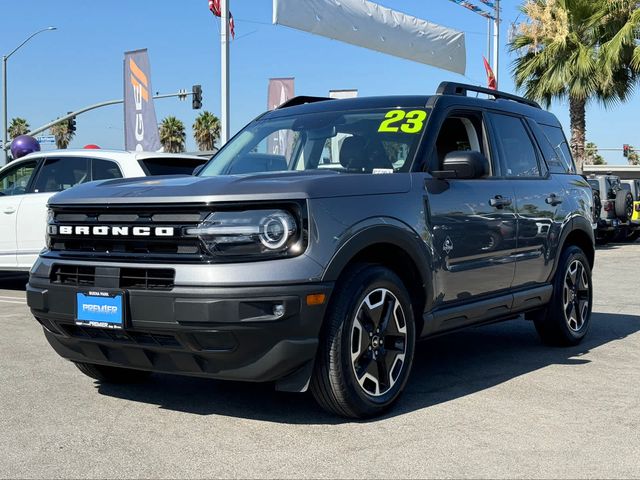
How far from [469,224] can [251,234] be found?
1807mm

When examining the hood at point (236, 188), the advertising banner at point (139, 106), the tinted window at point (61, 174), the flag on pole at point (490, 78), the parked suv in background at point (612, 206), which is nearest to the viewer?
the hood at point (236, 188)

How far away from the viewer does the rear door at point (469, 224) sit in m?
4.99

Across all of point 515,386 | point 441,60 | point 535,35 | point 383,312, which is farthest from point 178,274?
point 535,35

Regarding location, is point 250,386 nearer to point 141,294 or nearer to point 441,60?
point 141,294

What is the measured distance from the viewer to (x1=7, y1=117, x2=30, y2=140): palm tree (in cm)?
7231

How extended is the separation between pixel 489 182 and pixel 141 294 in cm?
264

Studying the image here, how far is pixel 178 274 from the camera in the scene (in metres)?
4.00

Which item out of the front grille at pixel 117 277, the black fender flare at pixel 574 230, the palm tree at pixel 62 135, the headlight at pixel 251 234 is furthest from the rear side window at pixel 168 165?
the palm tree at pixel 62 135

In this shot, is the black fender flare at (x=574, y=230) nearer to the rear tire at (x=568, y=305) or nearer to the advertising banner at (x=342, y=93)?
the rear tire at (x=568, y=305)

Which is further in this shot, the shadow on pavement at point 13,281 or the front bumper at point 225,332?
the shadow on pavement at point 13,281

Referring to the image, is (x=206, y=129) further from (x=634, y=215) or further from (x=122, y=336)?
(x=122, y=336)

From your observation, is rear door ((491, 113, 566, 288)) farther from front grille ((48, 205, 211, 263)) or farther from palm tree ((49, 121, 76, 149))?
palm tree ((49, 121, 76, 149))

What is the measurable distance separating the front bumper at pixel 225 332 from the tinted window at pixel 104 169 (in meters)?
4.97

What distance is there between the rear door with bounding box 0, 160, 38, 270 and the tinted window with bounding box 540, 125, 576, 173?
612 centimetres
